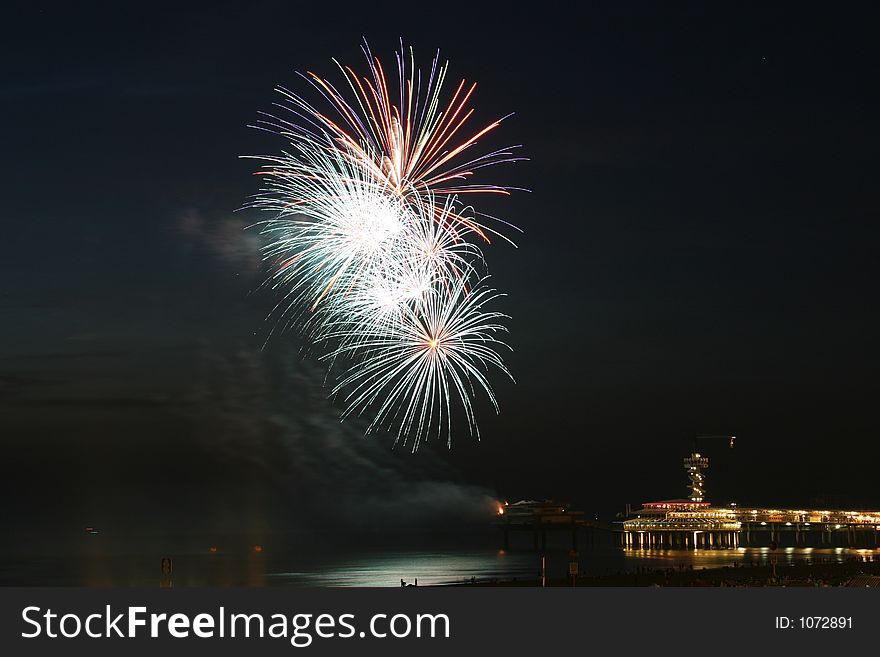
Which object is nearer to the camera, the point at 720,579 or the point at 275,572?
the point at 720,579

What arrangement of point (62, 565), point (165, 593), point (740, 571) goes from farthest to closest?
1. point (62, 565)
2. point (740, 571)
3. point (165, 593)

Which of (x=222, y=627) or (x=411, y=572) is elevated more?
(x=222, y=627)

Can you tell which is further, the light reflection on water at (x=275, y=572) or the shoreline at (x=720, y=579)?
the light reflection on water at (x=275, y=572)

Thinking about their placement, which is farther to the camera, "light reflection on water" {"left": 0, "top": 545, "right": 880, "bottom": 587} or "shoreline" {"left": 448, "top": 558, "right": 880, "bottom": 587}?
"light reflection on water" {"left": 0, "top": 545, "right": 880, "bottom": 587}

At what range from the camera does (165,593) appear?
23688 mm

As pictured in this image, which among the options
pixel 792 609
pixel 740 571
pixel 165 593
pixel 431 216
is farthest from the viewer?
pixel 740 571

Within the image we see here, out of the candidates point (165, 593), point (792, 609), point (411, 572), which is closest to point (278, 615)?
point (165, 593)

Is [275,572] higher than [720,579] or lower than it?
lower

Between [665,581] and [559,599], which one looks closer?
[559,599]

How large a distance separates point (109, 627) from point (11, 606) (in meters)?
2.43

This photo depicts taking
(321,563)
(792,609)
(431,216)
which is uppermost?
(431,216)

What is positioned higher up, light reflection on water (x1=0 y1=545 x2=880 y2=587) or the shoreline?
the shoreline

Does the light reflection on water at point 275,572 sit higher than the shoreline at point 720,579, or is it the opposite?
the shoreline at point 720,579

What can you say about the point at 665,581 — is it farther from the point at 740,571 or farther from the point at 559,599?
the point at 559,599
